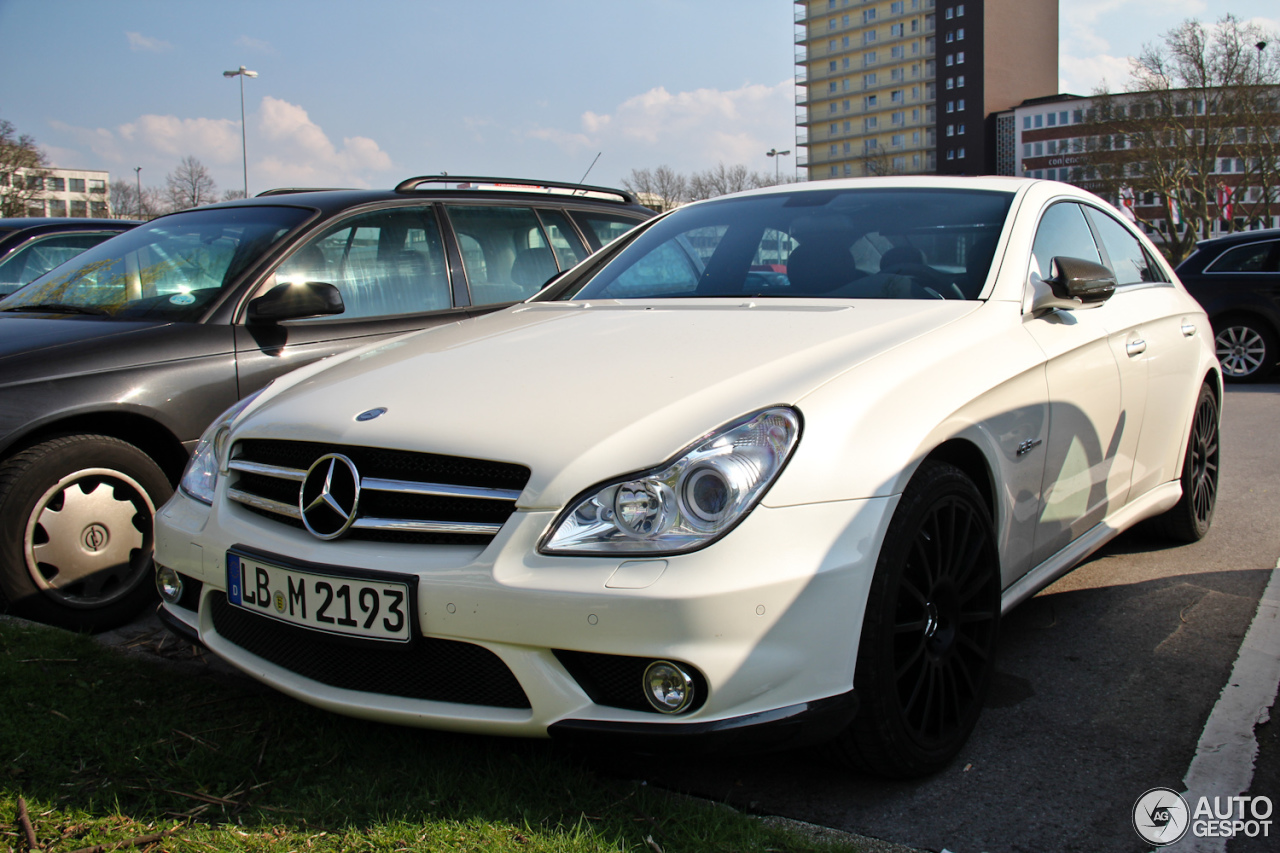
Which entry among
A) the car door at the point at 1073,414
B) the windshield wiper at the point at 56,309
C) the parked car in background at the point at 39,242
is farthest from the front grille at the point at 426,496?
the parked car in background at the point at 39,242

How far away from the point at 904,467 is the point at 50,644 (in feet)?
8.48

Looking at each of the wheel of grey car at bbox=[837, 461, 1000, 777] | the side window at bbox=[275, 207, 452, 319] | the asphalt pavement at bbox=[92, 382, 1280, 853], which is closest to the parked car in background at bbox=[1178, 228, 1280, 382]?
the asphalt pavement at bbox=[92, 382, 1280, 853]

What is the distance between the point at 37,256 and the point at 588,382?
6.35m

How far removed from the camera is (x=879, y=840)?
2057 mm

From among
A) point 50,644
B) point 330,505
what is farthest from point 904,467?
point 50,644

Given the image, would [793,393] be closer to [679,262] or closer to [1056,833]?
[1056,833]

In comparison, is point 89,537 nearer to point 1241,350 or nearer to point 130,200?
point 1241,350

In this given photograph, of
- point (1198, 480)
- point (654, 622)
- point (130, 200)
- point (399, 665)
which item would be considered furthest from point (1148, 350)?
point (130, 200)

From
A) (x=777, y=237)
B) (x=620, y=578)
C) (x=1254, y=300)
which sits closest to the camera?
(x=620, y=578)

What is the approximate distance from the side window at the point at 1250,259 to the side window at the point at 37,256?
10.2 m

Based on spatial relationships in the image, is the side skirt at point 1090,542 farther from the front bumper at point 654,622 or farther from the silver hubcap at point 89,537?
the silver hubcap at point 89,537

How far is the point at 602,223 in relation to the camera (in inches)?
221

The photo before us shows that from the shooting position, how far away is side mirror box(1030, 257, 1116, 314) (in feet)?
9.77

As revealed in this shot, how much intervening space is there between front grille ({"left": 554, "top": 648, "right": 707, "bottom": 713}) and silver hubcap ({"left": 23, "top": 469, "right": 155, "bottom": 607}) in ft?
7.34
